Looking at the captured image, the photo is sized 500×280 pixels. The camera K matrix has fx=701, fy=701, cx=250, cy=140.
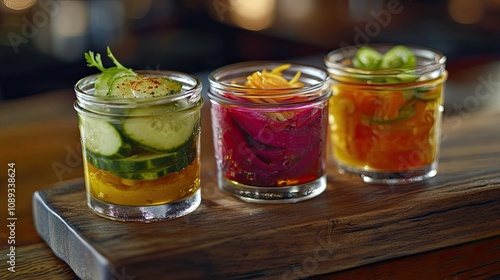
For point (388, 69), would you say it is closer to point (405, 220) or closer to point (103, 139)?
point (405, 220)

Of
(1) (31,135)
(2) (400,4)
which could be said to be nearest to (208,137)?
(1) (31,135)

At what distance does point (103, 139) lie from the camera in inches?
43.6

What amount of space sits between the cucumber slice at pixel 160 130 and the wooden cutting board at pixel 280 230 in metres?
0.13

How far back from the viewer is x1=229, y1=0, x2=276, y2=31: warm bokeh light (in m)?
3.92

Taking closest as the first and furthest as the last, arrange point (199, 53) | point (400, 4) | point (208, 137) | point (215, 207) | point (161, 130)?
point (161, 130), point (215, 207), point (208, 137), point (199, 53), point (400, 4)

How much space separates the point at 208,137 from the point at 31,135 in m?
0.43

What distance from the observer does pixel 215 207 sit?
1.20 m

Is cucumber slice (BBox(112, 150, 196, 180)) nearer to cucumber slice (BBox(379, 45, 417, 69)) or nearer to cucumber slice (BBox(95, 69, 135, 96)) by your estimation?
cucumber slice (BBox(95, 69, 135, 96))

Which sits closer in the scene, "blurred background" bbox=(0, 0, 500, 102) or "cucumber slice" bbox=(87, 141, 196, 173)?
"cucumber slice" bbox=(87, 141, 196, 173)

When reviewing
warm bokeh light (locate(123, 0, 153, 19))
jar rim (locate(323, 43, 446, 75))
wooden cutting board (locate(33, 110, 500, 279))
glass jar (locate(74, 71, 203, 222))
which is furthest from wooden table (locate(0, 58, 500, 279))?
warm bokeh light (locate(123, 0, 153, 19))

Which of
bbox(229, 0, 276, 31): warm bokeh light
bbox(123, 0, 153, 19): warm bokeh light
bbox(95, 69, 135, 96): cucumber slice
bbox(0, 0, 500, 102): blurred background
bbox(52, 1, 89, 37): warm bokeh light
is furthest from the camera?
bbox(229, 0, 276, 31): warm bokeh light

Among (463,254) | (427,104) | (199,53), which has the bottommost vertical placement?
(199,53)

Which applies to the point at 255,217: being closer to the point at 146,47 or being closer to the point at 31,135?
the point at 31,135

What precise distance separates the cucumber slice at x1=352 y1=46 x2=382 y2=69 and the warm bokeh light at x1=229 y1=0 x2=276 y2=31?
→ 8.39 ft
